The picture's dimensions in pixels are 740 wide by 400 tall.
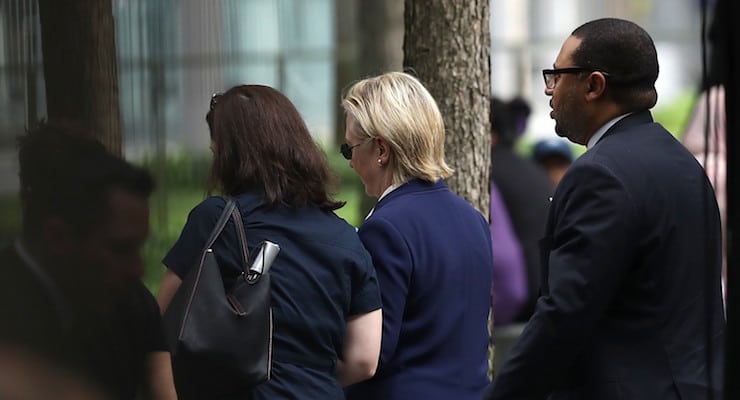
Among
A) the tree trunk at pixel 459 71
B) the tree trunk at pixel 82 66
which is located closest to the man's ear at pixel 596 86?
the tree trunk at pixel 459 71

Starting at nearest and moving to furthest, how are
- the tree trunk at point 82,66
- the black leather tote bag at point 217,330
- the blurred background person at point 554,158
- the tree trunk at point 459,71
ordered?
1. the black leather tote bag at point 217,330
2. the tree trunk at point 82,66
3. the tree trunk at point 459,71
4. the blurred background person at point 554,158

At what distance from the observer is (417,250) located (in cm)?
349

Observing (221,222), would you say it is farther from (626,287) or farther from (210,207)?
(626,287)

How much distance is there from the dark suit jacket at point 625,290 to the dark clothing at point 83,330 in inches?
34.3

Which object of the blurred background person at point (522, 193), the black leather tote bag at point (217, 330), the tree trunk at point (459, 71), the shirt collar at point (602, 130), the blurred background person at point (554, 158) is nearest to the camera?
the black leather tote bag at point (217, 330)

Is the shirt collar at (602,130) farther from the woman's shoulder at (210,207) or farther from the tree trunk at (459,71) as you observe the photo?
the tree trunk at (459,71)

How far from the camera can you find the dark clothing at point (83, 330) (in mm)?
3133

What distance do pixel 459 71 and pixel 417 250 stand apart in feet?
3.44

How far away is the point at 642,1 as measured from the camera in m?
16.7

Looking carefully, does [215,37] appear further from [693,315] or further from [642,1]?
[642,1]

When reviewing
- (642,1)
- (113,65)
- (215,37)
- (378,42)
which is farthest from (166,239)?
(642,1)

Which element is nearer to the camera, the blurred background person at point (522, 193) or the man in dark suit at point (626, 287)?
the man in dark suit at point (626, 287)

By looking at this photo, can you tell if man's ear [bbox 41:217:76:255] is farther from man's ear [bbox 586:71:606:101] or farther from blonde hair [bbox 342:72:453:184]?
man's ear [bbox 586:71:606:101]

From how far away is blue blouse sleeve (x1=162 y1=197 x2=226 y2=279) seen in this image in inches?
123
